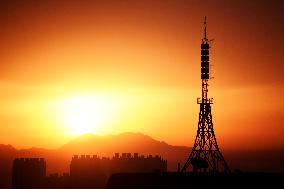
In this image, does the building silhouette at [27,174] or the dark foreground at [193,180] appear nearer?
the dark foreground at [193,180]

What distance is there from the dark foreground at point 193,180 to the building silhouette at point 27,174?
111m

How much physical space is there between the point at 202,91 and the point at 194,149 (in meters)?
11.4

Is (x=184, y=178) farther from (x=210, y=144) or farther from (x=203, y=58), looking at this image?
(x=203, y=58)

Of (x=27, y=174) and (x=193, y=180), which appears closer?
(x=193, y=180)

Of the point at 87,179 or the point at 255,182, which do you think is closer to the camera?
the point at 255,182

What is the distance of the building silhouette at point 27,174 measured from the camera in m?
168

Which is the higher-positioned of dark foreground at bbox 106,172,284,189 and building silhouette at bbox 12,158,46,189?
dark foreground at bbox 106,172,284,189

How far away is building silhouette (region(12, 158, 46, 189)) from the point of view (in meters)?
168

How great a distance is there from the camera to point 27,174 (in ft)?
563

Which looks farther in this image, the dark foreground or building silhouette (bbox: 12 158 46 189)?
building silhouette (bbox: 12 158 46 189)

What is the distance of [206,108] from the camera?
247ft

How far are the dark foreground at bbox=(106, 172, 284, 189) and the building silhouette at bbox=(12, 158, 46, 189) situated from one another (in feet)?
363

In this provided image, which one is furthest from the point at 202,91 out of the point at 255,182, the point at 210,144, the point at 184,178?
the point at 255,182

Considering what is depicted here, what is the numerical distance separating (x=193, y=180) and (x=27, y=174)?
12664cm
